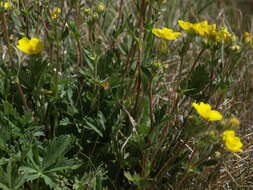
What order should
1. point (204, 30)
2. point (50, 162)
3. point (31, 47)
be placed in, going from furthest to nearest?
point (31, 47)
point (204, 30)
point (50, 162)

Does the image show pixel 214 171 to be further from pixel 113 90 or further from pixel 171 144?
pixel 113 90

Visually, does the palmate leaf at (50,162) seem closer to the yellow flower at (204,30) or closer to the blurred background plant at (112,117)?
the blurred background plant at (112,117)

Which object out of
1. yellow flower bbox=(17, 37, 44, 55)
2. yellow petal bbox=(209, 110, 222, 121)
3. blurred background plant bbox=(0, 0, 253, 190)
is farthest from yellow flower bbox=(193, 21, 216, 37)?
yellow flower bbox=(17, 37, 44, 55)

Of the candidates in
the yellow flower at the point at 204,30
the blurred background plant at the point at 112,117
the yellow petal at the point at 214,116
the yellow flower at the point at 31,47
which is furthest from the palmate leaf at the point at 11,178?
the yellow flower at the point at 204,30

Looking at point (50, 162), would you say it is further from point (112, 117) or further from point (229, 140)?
point (229, 140)

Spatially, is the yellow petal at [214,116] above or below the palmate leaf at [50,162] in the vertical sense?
above

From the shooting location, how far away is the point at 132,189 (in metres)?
2.19

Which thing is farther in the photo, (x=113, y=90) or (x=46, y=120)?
(x=113, y=90)

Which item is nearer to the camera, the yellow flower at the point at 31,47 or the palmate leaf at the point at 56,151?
the palmate leaf at the point at 56,151

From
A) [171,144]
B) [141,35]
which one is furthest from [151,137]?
[141,35]

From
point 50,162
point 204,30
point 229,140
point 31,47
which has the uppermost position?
point 204,30

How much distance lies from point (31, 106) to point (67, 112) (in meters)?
0.34

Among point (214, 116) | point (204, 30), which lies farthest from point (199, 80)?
point (214, 116)

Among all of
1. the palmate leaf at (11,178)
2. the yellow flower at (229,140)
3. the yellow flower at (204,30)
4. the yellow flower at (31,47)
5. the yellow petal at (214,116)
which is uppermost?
the yellow flower at (204,30)
